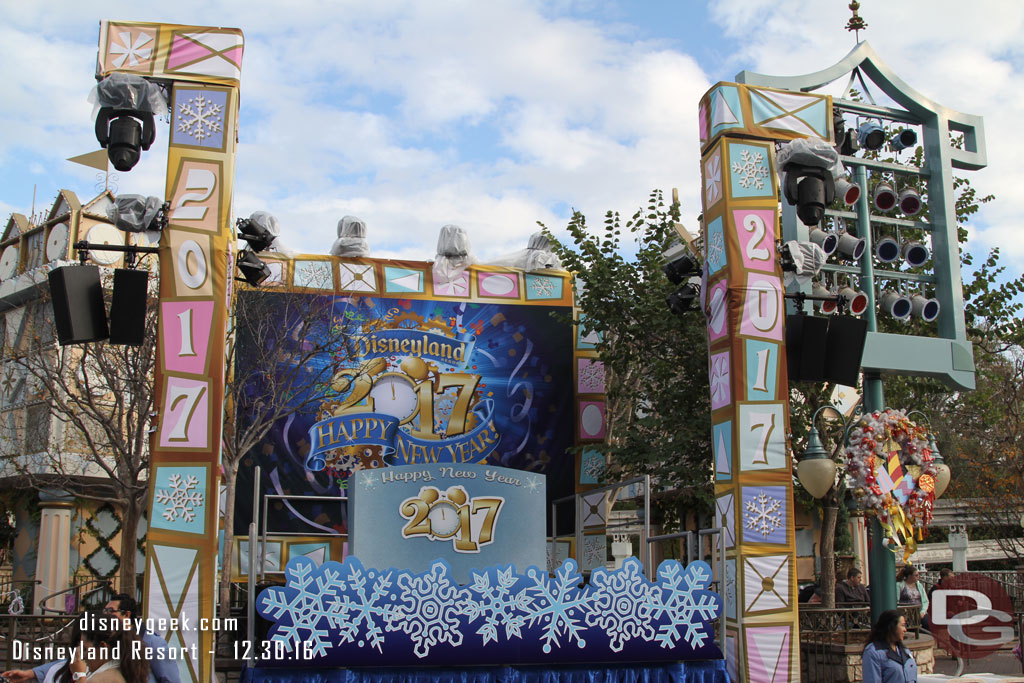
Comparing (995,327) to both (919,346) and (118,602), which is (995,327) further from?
(118,602)

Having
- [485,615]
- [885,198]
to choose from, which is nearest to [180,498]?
[485,615]

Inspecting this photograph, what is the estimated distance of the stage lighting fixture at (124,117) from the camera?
9359 millimetres

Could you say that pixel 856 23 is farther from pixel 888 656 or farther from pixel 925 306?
pixel 888 656

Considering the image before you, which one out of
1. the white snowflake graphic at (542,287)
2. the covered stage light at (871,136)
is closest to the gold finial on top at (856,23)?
the covered stage light at (871,136)

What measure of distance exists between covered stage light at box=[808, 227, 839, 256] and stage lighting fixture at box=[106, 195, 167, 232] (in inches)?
278

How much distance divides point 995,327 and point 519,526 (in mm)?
7962

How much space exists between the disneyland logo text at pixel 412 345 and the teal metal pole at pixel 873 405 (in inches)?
232

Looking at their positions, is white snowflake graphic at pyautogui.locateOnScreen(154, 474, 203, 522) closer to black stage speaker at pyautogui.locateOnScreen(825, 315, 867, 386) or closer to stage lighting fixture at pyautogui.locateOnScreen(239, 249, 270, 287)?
stage lighting fixture at pyautogui.locateOnScreen(239, 249, 270, 287)

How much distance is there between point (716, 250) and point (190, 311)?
5.56 m

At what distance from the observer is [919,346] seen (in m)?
11.5

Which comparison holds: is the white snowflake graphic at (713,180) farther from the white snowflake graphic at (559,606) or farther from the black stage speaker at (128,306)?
the black stage speaker at (128,306)

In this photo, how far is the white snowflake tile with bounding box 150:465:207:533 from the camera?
9039 mm

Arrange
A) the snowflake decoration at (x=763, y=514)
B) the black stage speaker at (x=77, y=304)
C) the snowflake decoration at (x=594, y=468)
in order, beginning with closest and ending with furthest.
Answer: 1. the black stage speaker at (x=77, y=304)
2. the snowflake decoration at (x=763, y=514)
3. the snowflake decoration at (x=594, y=468)

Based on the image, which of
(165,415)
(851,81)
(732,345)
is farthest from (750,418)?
(165,415)
